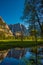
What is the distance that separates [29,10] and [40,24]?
3.94m

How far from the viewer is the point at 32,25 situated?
3853 centimetres

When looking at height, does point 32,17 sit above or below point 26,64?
above

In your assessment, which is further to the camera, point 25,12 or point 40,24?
Result: point 25,12

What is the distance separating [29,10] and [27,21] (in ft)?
8.42

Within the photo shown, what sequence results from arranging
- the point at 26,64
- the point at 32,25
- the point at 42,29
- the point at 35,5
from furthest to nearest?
the point at 32,25
the point at 35,5
the point at 42,29
the point at 26,64

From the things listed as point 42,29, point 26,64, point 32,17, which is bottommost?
point 26,64

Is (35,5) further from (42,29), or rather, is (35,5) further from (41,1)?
(42,29)

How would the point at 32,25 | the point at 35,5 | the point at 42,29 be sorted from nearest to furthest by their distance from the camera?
the point at 42,29 < the point at 35,5 < the point at 32,25

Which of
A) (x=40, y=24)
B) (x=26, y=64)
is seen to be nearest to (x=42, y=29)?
(x=40, y=24)

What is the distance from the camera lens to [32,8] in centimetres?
3638

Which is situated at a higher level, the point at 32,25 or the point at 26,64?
the point at 32,25

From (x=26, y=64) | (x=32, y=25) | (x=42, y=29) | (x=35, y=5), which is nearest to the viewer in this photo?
(x=26, y=64)

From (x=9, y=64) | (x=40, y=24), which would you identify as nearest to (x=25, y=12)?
(x=40, y=24)

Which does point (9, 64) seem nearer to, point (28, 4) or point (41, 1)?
point (41, 1)
